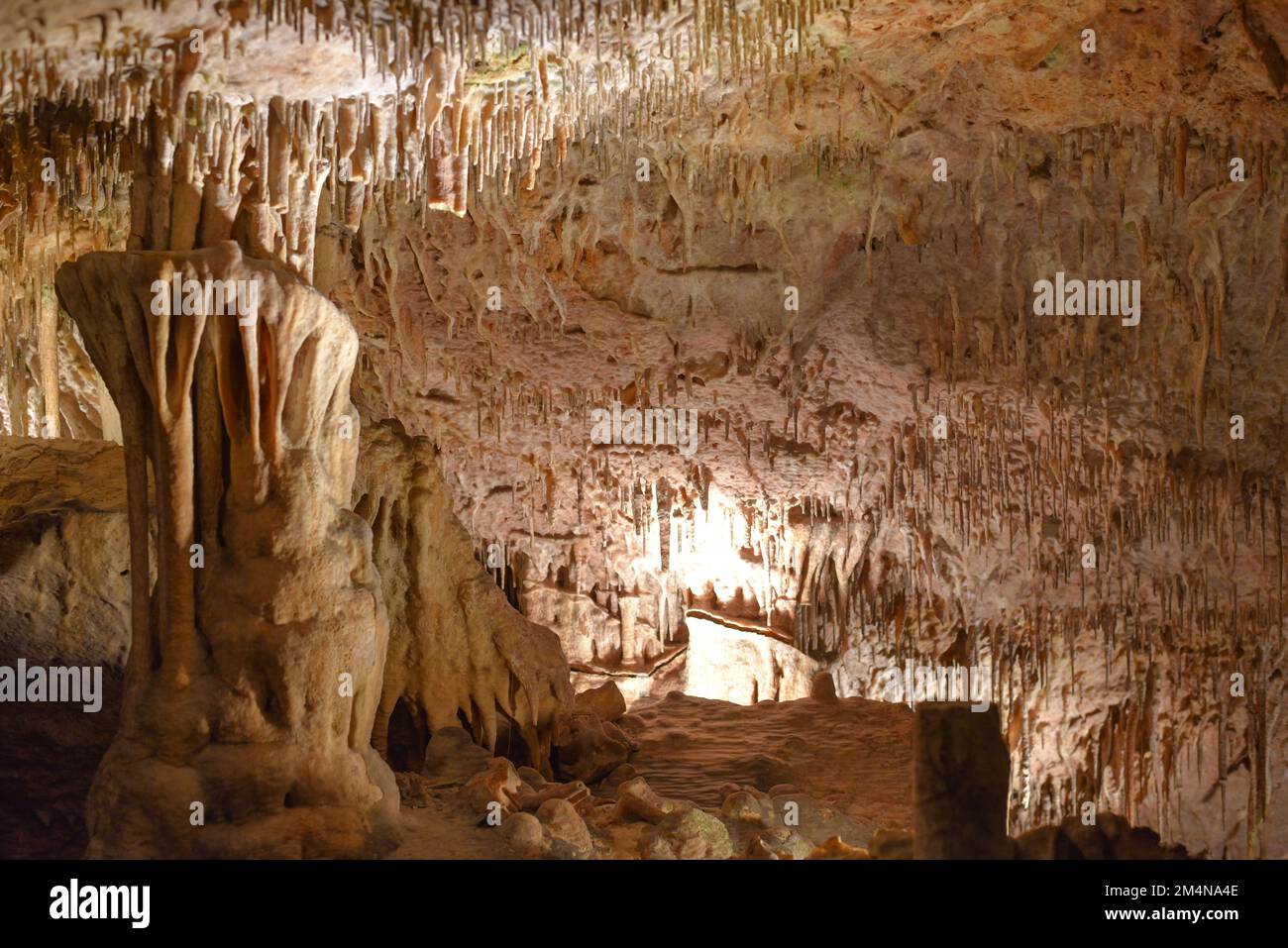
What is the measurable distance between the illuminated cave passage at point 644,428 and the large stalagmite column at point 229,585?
0.08 feet

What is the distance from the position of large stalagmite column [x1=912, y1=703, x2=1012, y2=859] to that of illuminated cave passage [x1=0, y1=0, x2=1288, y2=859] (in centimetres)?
2

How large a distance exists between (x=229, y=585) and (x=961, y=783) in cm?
353

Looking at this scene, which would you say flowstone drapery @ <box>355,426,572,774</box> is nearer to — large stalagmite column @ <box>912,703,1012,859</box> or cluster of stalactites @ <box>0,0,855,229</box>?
cluster of stalactites @ <box>0,0,855,229</box>

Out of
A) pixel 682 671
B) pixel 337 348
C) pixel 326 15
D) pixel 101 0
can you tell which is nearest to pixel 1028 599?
pixel 682 671

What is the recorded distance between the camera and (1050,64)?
756 cm

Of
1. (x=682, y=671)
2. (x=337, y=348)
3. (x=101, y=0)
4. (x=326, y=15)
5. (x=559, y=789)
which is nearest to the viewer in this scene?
(x=101, y=0)

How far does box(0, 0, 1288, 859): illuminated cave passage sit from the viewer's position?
5.97m

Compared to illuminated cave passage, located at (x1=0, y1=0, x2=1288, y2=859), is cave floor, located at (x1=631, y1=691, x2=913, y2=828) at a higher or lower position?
lower

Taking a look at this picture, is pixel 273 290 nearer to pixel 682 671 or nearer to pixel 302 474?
pixel 302 474

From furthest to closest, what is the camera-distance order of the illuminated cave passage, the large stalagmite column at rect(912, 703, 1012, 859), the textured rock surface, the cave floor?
the cave floor, the textured rock surface, the illuminated cave passage, the large stalagmite column at rect(912, 703, 1012, 859)

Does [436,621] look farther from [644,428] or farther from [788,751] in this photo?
[644,428]

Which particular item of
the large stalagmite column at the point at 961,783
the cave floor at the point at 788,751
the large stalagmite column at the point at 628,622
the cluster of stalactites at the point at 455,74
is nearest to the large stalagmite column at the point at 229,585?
the cluster of stalactites at the point at 455,74

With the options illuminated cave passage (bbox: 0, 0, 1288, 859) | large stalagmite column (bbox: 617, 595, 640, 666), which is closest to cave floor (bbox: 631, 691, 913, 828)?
illuminated cave passage (bbox: 0, 0, 1288, 859)

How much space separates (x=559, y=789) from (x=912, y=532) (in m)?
6.13
